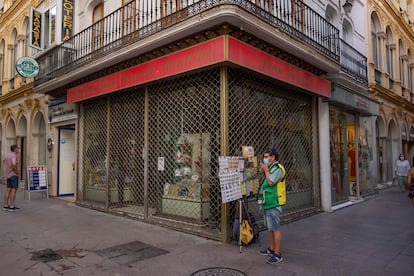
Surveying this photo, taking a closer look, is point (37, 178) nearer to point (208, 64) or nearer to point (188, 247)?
point (188, 247)

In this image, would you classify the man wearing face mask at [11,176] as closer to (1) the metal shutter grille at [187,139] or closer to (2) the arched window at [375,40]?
(1) the metal shutter grille at [187,139]

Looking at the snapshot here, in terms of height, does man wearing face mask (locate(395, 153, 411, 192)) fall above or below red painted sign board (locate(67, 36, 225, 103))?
below

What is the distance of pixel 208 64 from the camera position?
5.79m

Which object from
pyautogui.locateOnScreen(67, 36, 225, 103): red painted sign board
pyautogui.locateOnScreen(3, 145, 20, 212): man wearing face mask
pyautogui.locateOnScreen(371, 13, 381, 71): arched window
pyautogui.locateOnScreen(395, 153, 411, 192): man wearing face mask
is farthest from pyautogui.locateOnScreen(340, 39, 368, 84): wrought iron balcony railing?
pyautogui.locateOnScreen(3, 145, 20, 212): man wearing face mask

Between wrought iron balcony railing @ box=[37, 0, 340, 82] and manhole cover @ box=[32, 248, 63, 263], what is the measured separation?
4.46 metres

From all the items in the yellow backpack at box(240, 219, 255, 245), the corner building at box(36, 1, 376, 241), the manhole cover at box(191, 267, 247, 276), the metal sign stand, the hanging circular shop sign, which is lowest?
the manhole cover at box(191, 267, 247, 276)

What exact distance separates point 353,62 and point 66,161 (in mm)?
10622

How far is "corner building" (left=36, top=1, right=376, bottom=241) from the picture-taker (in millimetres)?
6031

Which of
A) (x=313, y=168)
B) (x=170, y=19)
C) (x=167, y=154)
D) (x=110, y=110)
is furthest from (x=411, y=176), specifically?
(x=110, y=110)

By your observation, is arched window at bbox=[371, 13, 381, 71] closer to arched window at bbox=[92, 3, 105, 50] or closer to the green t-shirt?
arched window at bbox=[92, 3, 105, 50]

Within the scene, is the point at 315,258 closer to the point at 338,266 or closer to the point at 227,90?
the point at 338,266

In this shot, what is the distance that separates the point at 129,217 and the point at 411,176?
243 inches

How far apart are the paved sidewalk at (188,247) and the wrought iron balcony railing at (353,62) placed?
4.70 meters

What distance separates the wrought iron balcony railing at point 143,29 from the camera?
725 cm
